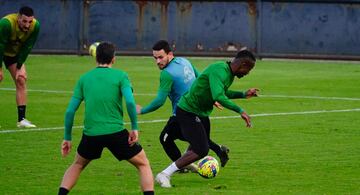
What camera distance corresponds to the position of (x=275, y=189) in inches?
513

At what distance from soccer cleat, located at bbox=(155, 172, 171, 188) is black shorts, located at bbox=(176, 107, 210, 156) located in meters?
0.48

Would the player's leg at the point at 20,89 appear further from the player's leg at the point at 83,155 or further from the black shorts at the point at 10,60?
the player's leg at the point at 83,155

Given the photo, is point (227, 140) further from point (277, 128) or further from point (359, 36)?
point (359, 36)

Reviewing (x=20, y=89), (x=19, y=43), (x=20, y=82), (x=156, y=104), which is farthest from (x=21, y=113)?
(x=156, y=104)

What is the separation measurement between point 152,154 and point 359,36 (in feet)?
74.7

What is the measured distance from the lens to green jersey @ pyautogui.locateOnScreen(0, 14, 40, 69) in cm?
1904

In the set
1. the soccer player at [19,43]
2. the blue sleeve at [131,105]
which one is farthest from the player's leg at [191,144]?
the soccer player at [19,43]

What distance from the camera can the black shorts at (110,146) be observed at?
11.3m

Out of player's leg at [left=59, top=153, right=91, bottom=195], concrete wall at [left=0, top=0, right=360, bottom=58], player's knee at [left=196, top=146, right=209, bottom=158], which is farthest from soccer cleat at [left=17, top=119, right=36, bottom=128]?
concrete wall at [left=0, top=0, right=360, bottom=58]

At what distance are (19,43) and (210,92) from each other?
6952mm

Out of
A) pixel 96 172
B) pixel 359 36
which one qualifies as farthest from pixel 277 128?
pixel 359 36

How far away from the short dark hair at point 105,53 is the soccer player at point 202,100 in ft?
6.26

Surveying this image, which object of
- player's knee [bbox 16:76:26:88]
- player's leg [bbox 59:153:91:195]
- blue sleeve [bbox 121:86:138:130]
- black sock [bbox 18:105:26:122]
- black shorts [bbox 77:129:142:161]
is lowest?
black sock [bbox 18:105:26:122]

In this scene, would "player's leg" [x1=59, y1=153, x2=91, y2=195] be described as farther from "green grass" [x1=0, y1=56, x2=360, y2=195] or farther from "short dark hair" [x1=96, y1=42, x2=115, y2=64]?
"green grass" [x1=0, y1=56, x2=360, y2=195]
